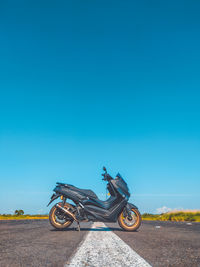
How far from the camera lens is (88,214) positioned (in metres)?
5.92

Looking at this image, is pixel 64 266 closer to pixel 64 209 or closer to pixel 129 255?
pixel 129 255

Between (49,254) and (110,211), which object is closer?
(49,254)

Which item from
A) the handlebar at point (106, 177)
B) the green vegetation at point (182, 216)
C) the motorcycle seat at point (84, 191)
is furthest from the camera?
the green vegetation at point (182, 216)

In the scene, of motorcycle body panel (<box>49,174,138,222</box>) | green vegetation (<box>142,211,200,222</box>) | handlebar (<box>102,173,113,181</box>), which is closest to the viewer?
motorcycle body panel (<box>49,174,138,222</box>)

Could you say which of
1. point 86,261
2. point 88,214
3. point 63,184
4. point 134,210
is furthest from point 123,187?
point 86,261

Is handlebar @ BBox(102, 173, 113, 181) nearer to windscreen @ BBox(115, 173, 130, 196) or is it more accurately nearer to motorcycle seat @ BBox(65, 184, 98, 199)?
windscreen @ BBox(115, 173, 130, 196)

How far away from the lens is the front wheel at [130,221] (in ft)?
20.1

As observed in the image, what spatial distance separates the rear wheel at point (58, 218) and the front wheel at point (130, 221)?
4.60 feet

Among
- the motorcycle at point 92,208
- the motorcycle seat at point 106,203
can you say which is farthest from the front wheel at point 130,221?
the motorcycle seat at point 106,203

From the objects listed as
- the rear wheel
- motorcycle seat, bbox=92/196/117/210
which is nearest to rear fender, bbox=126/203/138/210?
motorcycle seat, bbox=92/196/117/210

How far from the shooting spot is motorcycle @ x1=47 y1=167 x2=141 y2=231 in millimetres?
5785

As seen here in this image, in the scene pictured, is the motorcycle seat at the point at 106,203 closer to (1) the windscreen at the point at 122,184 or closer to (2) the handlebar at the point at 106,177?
(1) the windscreen at the point at 122,184

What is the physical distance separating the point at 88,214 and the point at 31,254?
3682 mm

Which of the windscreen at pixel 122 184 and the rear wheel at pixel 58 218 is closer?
the rear wheel at pixel 58 218
